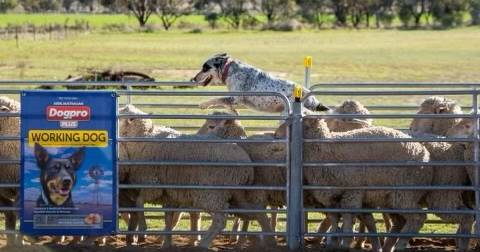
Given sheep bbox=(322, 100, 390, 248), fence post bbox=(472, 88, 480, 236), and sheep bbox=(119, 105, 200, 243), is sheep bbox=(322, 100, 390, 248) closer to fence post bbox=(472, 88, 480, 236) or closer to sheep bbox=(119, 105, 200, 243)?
fence post bbox=(472, 88, 480, 236)

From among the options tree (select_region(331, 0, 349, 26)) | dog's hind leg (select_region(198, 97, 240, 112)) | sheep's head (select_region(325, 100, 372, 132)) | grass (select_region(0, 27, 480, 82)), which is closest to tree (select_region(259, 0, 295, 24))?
tree (select_region(331, 0, 349, 26))

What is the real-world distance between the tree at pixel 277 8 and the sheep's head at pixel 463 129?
9585cm

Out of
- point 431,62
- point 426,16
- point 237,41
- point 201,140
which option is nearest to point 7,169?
point 201,140

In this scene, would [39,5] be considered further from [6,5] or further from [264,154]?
[264,154]

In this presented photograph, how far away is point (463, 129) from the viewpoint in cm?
946

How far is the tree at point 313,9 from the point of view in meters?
105

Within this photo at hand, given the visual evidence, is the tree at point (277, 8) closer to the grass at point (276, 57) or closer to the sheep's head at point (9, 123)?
the grass at point (276, 57)

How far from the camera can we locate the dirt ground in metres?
9.16

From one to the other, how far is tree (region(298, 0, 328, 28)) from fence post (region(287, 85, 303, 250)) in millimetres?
95152

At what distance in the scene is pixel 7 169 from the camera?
940 cm

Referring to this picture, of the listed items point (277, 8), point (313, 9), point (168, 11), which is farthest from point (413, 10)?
point (168, 11)

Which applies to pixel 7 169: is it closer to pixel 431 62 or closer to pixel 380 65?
pixel 380 65

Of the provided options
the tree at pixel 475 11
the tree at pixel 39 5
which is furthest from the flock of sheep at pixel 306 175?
the tree at pixel 39 5

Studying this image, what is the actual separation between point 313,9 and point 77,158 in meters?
103
